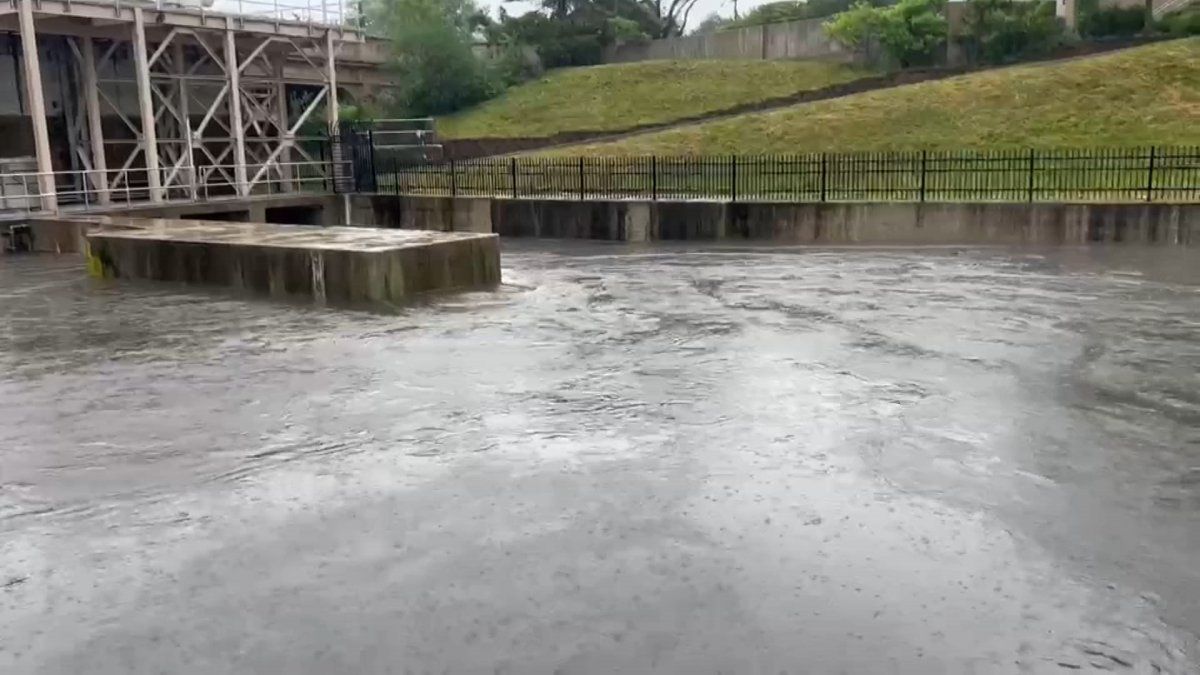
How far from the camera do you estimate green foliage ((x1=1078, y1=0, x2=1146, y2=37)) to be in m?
43.8

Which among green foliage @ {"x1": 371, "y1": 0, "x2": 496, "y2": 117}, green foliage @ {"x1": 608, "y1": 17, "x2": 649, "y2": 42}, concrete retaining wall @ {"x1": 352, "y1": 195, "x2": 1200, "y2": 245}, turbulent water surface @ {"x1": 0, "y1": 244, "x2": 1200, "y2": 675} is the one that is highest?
green foliage @ {"x1": 608, "y1": 17, "x2": 649, "y2": 42}

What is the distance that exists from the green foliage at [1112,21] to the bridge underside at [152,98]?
99.0 feet

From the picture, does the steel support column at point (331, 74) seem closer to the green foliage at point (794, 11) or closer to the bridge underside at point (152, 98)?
the bridge underside at point (152, 98)

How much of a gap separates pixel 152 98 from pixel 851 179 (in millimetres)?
20144

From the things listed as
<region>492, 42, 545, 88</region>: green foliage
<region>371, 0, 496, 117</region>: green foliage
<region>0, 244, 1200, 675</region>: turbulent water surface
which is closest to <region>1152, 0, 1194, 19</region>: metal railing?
<region>492, 42, 545, 88</region>: green foliage

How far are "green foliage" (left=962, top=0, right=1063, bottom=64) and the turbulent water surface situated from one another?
34.7 meters

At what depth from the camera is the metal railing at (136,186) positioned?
26297 mm

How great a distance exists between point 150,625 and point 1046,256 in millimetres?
18465

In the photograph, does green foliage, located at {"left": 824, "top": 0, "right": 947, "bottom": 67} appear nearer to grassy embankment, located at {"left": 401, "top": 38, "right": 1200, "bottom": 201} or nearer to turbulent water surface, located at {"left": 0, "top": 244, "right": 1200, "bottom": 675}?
grassy embankment, located at {"left": 401, "top": 38, "right": 1200, "bottom": 201}

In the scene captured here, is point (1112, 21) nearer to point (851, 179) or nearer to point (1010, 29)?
point (1010, 29)

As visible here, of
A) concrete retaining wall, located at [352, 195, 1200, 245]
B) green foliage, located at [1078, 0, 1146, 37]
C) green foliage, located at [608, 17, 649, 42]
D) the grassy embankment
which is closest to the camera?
concrete retaining wall, located at [352, 195, 1200, 245]

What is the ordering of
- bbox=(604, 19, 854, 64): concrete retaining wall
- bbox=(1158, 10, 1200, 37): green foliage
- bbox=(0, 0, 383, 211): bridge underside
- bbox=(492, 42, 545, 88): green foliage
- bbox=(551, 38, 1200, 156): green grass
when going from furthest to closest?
bbox=(604, 19, 854, 64): concrete retaining wall < bbox=(492, 42, 545, 88): green foliage < bbox=(1158, 10, 1200, 37): green foliage < bbox=(551, 38, 1200, 156): green grass < bbox=(0, 0, 383, 211): bridge underside

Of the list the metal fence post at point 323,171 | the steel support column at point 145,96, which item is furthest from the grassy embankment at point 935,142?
the steel support column at point 145,96

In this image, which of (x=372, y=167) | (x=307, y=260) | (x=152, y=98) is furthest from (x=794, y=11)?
(x=307, y=260)
